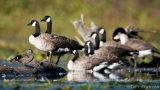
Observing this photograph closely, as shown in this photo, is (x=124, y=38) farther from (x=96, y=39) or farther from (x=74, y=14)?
(x=74, y=14)

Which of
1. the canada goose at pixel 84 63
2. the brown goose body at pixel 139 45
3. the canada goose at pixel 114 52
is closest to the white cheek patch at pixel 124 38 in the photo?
the brown goose body at pixel 139 45

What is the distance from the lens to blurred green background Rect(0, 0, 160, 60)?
3188cm

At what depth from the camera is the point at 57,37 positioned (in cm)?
1691

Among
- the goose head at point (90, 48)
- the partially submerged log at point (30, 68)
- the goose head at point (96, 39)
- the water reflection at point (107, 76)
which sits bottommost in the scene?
the water reflection at point (107, 76)

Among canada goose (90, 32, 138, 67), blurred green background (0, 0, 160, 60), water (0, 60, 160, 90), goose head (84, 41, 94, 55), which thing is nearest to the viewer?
water (0, 60, 160, 90)

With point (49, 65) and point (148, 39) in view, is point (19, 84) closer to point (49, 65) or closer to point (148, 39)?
point (49, 65)

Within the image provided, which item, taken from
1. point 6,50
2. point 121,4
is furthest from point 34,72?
point 121,4

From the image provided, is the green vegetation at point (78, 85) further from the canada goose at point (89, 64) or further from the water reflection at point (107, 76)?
the canada goose at point (89, 64)

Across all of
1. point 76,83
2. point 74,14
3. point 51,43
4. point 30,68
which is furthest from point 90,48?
point 74,14

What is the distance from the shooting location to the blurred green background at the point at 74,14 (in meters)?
31.9

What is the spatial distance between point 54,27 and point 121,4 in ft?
14.4

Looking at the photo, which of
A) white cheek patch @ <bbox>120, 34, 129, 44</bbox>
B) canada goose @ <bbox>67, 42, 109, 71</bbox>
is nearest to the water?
canada goose @ <bbox>67, 42, 109, 71</bbox>

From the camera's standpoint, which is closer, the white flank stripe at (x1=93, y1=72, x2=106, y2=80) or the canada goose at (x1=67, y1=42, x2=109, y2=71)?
the white flank stripe at (x1=93, y1=72, x2=106, y2=80)

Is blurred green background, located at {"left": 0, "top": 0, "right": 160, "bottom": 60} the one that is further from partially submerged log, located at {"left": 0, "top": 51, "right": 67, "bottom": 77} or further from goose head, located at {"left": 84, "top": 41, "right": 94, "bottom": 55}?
partially submerged log, located at {"left": 0, "top": 51, "right": 67, "bottom": 77}
